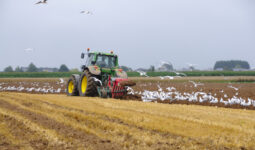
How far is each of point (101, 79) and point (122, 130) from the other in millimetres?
8034

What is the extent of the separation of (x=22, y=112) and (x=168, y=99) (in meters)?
6.97

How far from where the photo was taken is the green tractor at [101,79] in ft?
45.2

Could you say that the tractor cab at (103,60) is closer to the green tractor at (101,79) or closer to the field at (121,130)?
the green tractor at (101,79)

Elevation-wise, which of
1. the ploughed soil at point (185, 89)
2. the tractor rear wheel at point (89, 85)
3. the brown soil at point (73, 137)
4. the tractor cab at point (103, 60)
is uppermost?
the tractor cab at point (103, 60)

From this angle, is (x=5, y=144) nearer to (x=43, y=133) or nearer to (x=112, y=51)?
(x=43, y=133)

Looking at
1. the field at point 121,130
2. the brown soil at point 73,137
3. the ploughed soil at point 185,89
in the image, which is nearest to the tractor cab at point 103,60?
Answer: the ploughed soil at point 185,89

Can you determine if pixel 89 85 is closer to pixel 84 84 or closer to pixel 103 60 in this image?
pixel 84 84

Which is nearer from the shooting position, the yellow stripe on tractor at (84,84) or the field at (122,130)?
the field at (122,130)

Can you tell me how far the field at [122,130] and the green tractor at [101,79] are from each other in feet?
14.0

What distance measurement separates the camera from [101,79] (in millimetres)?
14758

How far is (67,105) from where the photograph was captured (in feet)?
36.1

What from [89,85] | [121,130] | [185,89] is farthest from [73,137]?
[185,89]

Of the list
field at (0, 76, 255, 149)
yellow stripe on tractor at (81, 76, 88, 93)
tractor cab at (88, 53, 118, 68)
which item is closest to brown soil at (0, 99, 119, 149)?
field at (0, 76, 255, 149)

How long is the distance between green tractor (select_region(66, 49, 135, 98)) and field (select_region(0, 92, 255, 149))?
426 centimetres
